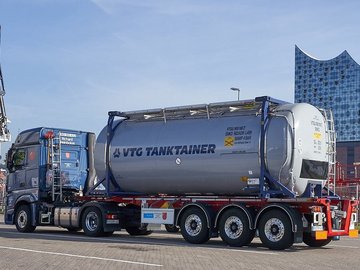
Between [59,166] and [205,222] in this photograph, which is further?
[59,166]

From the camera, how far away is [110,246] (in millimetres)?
15445

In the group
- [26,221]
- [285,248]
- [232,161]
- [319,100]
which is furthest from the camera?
[319,100]

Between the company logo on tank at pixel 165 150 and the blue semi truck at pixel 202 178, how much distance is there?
3cm

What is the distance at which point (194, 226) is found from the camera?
16.9 meters

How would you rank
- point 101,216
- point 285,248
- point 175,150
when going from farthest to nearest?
point 101,216
point 175,150
point 285,248

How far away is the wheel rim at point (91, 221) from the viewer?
19172 mm

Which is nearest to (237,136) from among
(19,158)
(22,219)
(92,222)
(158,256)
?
(158,256)

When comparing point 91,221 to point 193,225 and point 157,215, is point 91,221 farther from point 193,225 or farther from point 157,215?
point 193,225

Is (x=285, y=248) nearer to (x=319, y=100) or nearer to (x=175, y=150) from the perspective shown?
(x=175, y=150)

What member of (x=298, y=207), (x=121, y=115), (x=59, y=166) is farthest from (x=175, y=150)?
(x=59, y=166)

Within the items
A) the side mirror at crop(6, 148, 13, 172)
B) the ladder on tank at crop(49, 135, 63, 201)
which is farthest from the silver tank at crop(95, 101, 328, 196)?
the side mirror at crop(6, 148, 13, 172)

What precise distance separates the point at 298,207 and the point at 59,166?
9.18 m

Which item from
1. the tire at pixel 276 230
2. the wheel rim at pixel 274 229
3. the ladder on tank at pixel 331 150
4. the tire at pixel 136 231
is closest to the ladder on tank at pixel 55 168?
the tire at pixel 136 231

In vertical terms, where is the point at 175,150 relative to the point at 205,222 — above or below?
above
